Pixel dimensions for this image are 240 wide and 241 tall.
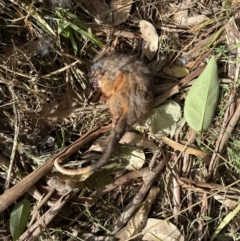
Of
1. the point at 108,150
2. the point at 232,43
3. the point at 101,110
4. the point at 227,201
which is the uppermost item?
the point at 232,43

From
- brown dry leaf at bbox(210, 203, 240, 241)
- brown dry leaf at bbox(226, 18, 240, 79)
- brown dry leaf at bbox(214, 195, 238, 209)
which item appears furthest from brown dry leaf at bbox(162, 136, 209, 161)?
brown dry leaf at bbox(226, 18, 240, 79)

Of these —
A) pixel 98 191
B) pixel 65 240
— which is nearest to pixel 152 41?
pixel 98 191

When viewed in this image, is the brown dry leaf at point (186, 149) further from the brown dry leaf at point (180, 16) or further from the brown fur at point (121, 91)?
the brown dry leaf at point (180, 16)

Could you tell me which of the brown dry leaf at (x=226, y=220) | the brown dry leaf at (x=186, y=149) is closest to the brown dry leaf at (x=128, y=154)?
the brown dry leaf at (x=186, y=149)

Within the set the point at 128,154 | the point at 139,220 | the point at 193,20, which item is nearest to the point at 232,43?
the point at 193,20

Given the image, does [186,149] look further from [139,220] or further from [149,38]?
[149,38]

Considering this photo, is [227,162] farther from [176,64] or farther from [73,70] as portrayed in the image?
[73,70]
